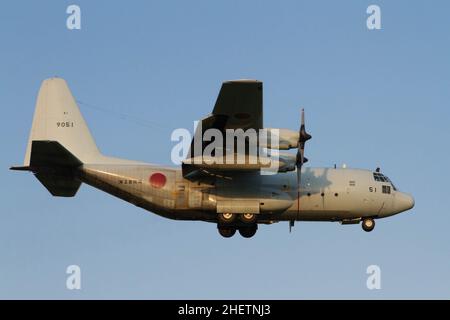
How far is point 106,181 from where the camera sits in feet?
101

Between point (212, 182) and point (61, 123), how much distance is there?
5.89 meters

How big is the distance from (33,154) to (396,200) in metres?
13.0

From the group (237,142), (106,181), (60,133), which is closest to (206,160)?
(237,142)

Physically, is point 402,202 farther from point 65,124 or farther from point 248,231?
point 65,124

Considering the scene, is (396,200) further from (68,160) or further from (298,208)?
(68,160)

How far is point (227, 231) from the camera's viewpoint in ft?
103

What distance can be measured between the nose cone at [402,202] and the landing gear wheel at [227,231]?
6018 millimetres

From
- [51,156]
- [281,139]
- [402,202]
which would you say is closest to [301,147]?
[281,139]

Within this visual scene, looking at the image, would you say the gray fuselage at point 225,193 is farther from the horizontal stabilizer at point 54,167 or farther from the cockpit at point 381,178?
the cockpit at point 381,178

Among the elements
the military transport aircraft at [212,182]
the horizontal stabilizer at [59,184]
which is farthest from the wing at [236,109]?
the horizontal stabilizer at [59,184]

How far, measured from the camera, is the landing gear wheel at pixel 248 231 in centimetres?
3158
